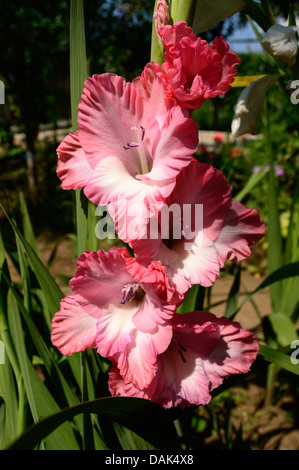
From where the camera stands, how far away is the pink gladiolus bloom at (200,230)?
0.48 m

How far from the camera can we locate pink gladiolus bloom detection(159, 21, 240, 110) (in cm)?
45

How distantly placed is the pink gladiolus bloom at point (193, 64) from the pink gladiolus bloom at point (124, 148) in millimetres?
25

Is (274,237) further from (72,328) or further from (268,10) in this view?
(72,328)

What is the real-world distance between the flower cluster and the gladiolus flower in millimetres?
171

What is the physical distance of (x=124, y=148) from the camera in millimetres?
514

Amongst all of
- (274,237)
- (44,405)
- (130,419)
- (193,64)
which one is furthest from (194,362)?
(274,237)

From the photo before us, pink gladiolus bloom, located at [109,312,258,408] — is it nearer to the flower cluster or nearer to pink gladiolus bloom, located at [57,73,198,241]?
the flower cluster

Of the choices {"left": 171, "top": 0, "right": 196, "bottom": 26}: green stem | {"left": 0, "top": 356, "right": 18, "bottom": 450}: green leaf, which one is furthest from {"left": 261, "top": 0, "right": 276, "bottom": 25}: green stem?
{"left": 0, "top": 356, "right": 18, "bottom": 450}: green leaf

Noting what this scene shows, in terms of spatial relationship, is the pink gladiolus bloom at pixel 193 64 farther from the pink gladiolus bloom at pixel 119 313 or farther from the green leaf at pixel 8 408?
the green leaf at pixel 8 408

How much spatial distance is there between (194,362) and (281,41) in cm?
55

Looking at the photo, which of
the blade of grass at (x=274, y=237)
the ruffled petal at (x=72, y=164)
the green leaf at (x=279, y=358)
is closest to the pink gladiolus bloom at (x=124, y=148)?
the ruffled petal at (x=72, y=164)

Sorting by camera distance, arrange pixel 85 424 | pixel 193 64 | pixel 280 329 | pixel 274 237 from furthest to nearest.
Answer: pixel 274 237 → pixel 280 329 → pixel 85 424 → pixel 193 64

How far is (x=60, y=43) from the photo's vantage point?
3.06 metres
